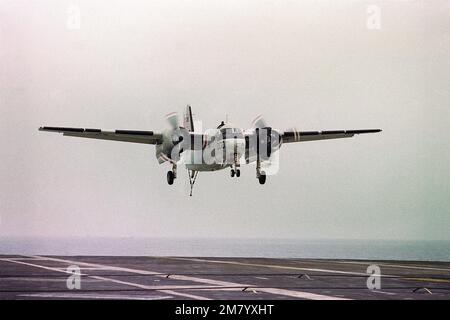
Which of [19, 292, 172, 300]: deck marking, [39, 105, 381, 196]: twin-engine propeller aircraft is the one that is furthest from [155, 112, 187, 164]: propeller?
[19, 292, 172, 300]: deck marking

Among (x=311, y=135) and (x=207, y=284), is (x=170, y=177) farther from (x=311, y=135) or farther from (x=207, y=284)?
(x=207, y=284)

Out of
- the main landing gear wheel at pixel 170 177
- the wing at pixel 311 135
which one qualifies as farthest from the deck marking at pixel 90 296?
the main landing gear wheel at pixel 170 177

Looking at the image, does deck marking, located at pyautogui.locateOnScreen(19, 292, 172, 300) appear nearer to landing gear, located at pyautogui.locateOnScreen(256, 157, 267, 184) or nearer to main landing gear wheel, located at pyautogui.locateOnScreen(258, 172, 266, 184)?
main landing gear wheel, located at pyautogui.locateOnScreen(258, 172, 266, 184)

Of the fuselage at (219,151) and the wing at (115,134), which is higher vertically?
the wing at (115,134)

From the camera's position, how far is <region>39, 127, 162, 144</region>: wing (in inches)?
1302

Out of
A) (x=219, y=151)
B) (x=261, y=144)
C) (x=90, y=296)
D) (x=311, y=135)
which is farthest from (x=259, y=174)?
(x=90, y=296)

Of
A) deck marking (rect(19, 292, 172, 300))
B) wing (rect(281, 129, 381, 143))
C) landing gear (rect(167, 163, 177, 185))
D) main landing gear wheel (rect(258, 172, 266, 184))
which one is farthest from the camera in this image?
landing gear (rect(167, 163, 177, 185))

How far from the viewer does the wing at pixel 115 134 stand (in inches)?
1302

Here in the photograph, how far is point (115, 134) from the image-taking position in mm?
35844

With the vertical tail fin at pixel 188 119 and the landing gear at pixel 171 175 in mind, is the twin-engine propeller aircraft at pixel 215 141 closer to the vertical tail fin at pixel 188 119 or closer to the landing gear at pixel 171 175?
the landing gear at pixel 171 175
